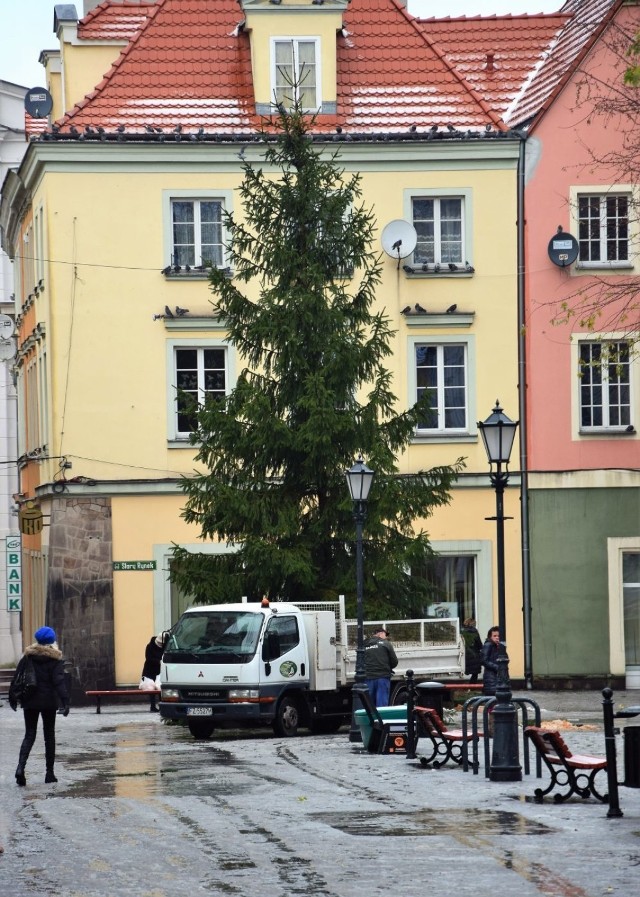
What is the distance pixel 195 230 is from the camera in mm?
37344

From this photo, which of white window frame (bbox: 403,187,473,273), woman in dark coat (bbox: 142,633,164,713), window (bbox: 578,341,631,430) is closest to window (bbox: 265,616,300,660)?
woman in dark coat (bbox: 142,633,164,713)

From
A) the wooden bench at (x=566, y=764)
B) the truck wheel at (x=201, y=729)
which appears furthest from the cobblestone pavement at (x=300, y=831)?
the truck wheel at (x=201, y=729)

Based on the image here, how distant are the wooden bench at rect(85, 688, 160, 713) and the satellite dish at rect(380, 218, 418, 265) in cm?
999

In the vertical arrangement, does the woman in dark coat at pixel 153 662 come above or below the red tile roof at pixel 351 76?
below

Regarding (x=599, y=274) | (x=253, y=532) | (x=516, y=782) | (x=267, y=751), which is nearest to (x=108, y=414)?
(x=253, y=532)

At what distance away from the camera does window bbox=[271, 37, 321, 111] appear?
3750 cm

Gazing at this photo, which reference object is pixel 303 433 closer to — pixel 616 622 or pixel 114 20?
pixel 616 622

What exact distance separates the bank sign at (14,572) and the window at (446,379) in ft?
37.8

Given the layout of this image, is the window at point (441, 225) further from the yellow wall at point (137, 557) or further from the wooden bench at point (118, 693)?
the wooden bench at point (118, 693)

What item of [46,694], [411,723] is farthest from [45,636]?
[411,723]

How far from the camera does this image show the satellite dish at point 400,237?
120 feet

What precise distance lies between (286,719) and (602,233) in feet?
48.0

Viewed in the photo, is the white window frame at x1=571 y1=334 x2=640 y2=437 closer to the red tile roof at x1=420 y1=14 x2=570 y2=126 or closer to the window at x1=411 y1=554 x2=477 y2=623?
the window at x1=411 y1=554 x2=477 y2=623

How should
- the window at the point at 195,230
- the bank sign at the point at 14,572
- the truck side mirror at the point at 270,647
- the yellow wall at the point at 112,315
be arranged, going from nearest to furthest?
the truck side mirror at the point at 270,647
the yellow wall at the point at 112,315
the window at the point at 195,230
the bank sign at the point at 14,572
